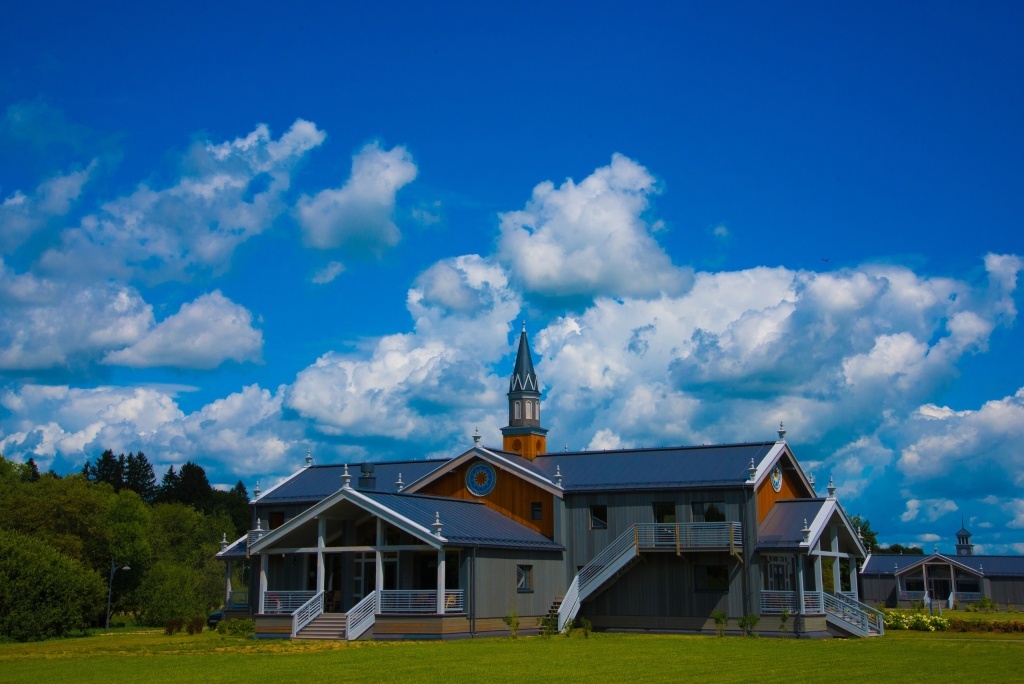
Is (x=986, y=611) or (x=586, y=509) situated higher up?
(x=586, y=509)

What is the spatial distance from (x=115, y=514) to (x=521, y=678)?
62.2 metres

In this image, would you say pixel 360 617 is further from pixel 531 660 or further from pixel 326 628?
pixel 531 660

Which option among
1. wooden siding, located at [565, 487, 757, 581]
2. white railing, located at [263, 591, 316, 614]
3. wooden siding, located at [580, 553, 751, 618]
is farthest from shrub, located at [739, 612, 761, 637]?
white railing, located at [263, 591, 316, 614]

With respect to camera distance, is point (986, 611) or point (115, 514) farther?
point (115, 514)

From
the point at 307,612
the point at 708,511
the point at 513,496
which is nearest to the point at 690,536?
the point at 708,511

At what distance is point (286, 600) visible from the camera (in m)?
40.3

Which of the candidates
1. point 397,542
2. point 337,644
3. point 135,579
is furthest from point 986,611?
point 135,579

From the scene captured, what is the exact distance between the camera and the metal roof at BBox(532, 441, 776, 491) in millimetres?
42031

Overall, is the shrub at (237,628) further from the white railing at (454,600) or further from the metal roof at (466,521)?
the white railing at (454,600)

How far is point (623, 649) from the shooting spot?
30.4m

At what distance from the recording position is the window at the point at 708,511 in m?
41.1

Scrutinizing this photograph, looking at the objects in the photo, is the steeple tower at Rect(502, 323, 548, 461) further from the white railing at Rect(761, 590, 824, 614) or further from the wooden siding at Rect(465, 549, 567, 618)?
the white railing at Rect(761, 590, 824, 614)

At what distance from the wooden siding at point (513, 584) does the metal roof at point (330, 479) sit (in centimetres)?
893

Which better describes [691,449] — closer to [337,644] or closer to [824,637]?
[824,637]
